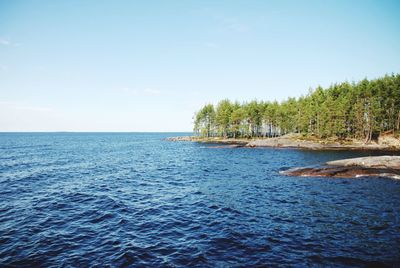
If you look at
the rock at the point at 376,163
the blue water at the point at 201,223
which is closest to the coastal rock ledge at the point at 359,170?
the rock at the point at 376,163

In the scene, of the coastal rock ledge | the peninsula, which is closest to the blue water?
the coastal rock ledge

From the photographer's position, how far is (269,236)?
1559 cm


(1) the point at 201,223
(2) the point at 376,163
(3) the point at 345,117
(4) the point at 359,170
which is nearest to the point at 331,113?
(3) the point at 345,117

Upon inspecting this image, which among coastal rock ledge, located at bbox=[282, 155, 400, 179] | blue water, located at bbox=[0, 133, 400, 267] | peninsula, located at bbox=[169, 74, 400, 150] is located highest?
peninsula, located at bbox=[169, 74, 400, 150]

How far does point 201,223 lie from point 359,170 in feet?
99.7

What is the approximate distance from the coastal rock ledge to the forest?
54.7 metres

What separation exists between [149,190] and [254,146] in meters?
69.6

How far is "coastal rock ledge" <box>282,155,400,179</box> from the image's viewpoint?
3456 centimetres

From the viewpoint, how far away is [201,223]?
18078mm

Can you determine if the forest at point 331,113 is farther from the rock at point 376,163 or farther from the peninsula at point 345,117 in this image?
the rock at point 376,163

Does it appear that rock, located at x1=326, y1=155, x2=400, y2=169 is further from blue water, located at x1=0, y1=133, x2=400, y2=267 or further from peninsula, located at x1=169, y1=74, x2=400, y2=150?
peninsula, located at x1=169, y1=74, x2=400, y2=150

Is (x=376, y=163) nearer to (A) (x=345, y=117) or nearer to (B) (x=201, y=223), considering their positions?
(B) (x=201, y=223)

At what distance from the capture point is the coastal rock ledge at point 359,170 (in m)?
34.6

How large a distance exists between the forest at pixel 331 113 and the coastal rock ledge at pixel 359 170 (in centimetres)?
5472
